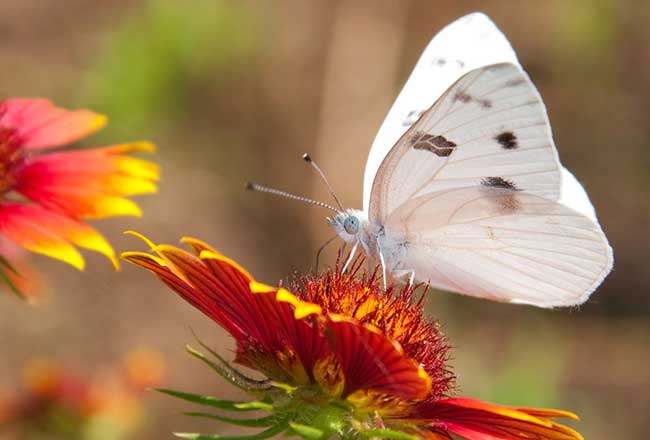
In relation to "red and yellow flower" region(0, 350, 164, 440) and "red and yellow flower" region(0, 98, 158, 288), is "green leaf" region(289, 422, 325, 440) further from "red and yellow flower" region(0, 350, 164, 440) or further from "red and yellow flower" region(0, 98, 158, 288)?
"red and yellow flower" region(0, 350, 164, 440)

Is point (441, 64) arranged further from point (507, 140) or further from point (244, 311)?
point (244, 311)

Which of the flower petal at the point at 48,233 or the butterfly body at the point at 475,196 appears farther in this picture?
the butterfly body at the point at 475,196

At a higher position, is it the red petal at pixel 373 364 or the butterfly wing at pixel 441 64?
the butterfly wing at pixel 441 64

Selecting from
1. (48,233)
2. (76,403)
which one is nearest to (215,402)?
(48,233)

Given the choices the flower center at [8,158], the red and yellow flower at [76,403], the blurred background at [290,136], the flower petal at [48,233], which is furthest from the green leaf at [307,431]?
the blurred background at [290,136]

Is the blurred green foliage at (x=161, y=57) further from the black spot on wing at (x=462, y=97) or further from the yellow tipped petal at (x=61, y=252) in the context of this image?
the black spot on wing at (x=462, y=97)

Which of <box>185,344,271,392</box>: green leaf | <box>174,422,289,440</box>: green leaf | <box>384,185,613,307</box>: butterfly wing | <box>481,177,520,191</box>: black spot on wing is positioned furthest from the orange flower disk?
<box>481,177,520,191</box>: black spot on wing

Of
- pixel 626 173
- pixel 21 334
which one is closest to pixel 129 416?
pixel 21 334
